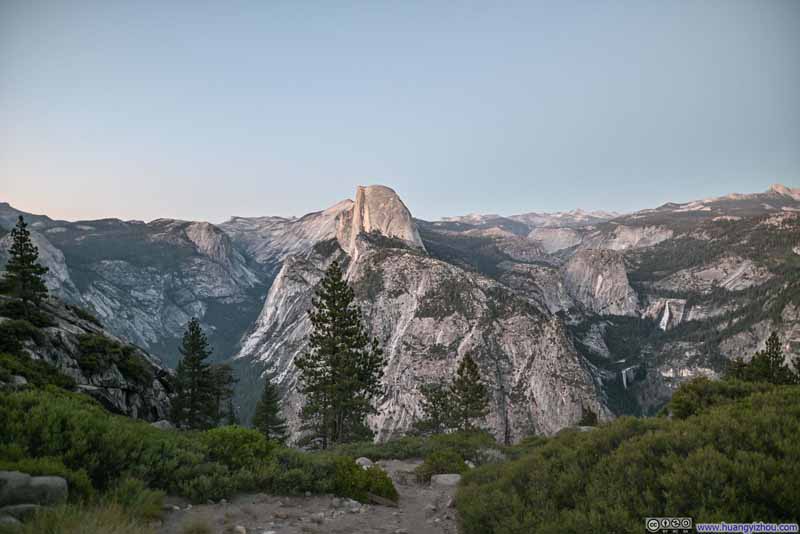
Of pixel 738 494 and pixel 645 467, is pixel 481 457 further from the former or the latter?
pixel 738 494

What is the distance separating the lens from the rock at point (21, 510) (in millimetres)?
5762

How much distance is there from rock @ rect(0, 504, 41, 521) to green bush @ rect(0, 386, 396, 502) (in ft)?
4.97

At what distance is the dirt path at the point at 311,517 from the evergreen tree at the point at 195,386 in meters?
38.1

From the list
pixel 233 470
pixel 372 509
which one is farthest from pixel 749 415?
pixel 233 470

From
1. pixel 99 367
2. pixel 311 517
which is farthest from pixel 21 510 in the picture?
pixel 99 367

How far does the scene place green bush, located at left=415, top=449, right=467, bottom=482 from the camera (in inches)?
642

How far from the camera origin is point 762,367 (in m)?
46.0

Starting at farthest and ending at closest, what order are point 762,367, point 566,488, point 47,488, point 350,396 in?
point 762,367
point 350,396
point 566,488
point 47,488

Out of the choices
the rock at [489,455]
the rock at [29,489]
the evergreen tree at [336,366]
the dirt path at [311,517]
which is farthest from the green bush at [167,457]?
the evergreen tree at [336,366]

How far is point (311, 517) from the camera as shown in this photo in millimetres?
9492

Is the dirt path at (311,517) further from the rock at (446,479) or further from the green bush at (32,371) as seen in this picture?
the green bush at (32,371)

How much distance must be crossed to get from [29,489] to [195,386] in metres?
44.0

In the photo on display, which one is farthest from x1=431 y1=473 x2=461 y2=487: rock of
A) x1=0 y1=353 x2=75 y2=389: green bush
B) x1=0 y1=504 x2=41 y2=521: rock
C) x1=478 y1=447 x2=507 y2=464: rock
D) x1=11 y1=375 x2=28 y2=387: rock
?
x1=0 y1=353 x2=75 y2=389: green bush

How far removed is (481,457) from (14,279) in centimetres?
3327
